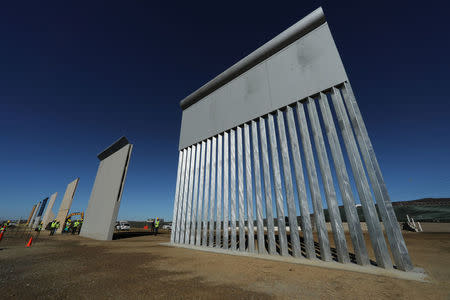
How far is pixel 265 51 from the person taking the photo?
7.54 meters

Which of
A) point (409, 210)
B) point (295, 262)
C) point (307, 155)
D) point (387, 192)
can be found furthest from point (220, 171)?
point (409, 210)

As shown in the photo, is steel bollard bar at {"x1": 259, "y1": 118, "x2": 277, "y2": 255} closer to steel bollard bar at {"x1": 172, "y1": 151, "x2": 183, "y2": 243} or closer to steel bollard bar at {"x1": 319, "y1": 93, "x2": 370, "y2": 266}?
steel bollard bar at {"x1": 319, "y1": 93, "x2": 370, "y2": 266}

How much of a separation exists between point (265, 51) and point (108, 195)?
1380 centimetres

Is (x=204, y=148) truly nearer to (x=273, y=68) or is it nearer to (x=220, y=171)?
(x=220, y=171)

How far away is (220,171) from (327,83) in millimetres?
5345

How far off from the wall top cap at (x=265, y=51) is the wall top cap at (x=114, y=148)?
7.46 m

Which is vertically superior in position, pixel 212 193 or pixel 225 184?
pixel 225 184

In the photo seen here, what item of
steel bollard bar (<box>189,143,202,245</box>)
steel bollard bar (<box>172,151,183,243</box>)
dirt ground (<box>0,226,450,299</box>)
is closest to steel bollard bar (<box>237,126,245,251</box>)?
dirt ground (<box>0,226,450,299</box>)

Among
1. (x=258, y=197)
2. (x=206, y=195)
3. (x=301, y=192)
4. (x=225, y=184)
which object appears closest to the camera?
(x=301, y=192)

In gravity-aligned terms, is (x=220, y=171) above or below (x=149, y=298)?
above

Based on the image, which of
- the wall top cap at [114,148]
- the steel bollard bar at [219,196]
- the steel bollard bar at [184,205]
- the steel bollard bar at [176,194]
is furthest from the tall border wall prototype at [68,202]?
the steel bollard bar at [219,196]

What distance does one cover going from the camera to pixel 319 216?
481 centimetres

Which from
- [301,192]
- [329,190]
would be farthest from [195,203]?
[329,190]

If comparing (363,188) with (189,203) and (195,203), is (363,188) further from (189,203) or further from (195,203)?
(189,203)
